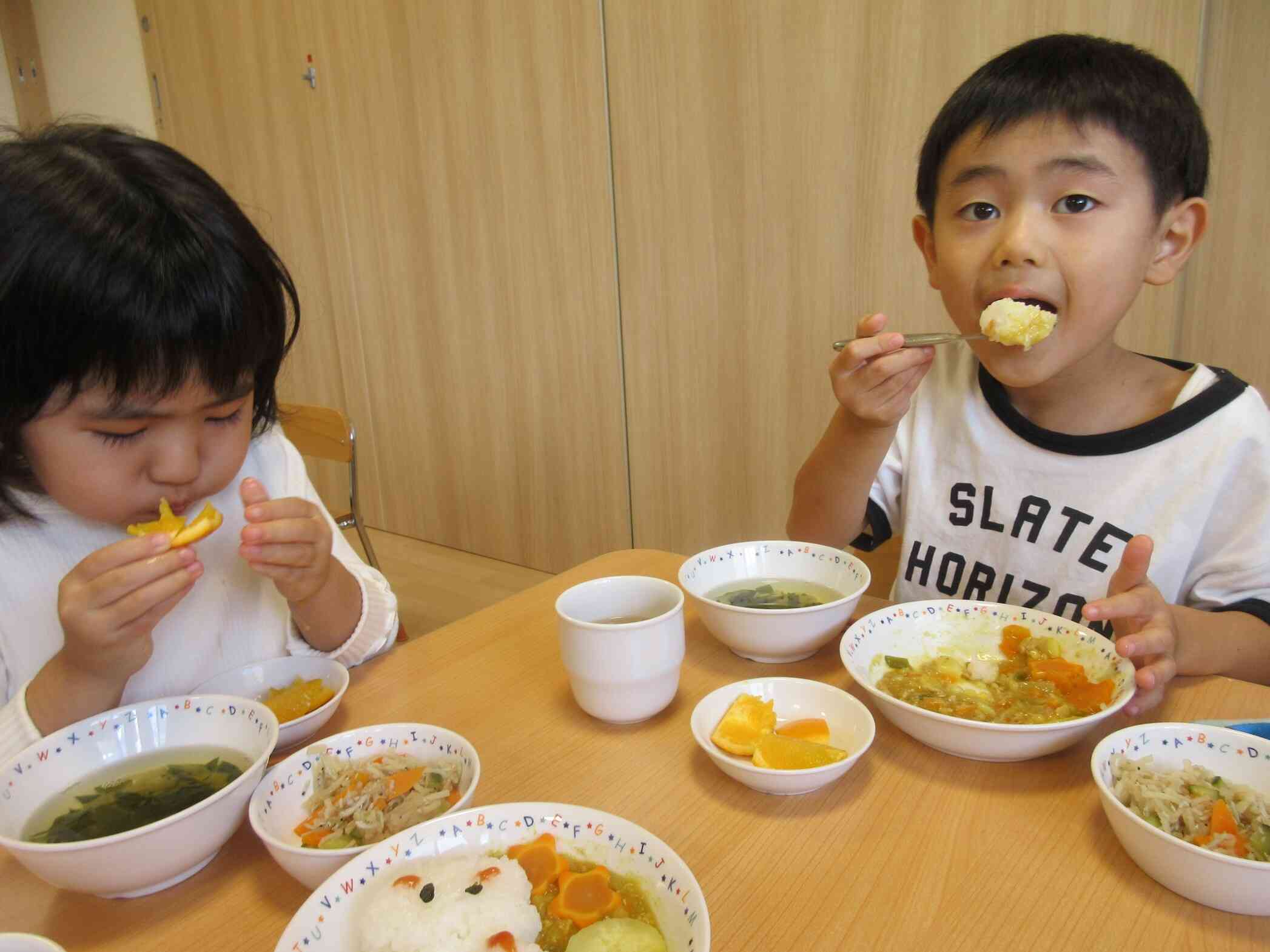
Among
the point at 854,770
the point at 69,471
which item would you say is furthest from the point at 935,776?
the point at 69,471

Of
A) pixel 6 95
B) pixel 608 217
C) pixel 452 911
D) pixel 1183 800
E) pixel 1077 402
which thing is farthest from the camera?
pixel 6 95

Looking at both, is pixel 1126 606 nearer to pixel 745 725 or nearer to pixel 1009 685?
pixel 1009 685

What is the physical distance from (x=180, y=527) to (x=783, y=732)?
0.67 meters

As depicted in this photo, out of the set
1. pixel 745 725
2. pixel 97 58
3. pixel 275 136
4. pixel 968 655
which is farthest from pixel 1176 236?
pixel 97 58

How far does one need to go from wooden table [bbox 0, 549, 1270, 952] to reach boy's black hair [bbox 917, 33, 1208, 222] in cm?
67

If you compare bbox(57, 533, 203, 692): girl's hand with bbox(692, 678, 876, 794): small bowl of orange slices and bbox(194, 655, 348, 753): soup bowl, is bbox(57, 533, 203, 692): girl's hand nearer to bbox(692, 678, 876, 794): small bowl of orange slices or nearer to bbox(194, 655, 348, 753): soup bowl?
bbox(194, 655, 348, 753): soup bowl

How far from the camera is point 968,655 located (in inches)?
36.7

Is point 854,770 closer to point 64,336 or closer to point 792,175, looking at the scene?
point 64,336

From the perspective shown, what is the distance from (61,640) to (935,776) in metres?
1.09

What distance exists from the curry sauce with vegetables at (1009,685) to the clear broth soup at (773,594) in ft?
0.43

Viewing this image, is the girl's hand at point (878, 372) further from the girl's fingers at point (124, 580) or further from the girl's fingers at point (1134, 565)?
the girl's fingers at point (124, 580)

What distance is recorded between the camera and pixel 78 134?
878mm

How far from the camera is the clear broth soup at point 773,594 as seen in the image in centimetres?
100

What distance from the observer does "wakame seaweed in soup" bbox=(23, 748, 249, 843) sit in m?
0.67
